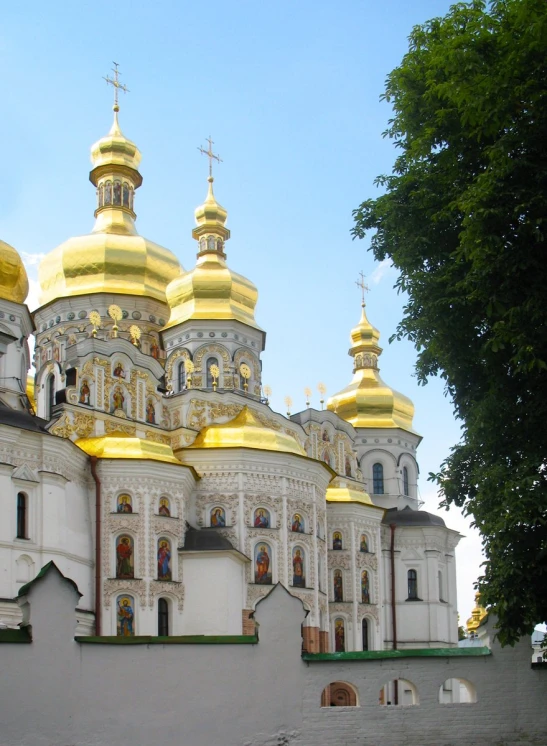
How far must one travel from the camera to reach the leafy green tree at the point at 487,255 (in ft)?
53.5

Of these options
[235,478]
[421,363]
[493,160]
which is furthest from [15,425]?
[493,160]

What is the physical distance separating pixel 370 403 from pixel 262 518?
52.4 feet

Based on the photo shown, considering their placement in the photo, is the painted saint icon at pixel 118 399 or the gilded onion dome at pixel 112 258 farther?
the gilded onion dome at pixel 112 258

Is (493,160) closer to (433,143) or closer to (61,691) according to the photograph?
(433,143)

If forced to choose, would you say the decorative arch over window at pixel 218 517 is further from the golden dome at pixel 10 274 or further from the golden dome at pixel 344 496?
the golden dome at pixel 10 274

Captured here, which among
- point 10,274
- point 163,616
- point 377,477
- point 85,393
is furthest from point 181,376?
point 377,477

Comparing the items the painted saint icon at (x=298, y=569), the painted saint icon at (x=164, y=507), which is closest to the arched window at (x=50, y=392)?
the painted saint icon at (x=164, y=507)

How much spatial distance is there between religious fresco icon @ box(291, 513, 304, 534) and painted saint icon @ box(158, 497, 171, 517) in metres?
4.17

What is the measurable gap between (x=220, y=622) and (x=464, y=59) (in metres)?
17.9

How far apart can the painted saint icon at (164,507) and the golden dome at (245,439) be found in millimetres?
2896

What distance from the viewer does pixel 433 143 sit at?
61.1 ft

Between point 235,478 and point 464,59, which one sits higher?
point 464,59

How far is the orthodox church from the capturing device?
29.3m

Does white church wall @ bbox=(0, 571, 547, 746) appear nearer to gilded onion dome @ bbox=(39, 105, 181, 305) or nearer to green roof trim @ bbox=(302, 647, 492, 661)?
green roof trim @ bbox=(302, 647, 492, 661)
